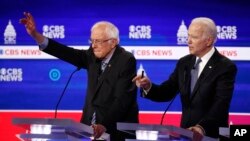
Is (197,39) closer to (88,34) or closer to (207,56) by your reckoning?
(207,56)

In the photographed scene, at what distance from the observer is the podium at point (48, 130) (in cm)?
346

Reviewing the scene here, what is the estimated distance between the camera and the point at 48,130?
11.7 ft

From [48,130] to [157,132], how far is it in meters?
0.63

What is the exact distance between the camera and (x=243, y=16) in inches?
231

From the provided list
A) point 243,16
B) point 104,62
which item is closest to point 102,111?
point 104,62

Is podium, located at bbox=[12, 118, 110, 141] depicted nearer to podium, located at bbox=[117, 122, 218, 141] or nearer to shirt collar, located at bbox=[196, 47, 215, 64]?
podium, located at bbox=[117, 122, 218, 141]

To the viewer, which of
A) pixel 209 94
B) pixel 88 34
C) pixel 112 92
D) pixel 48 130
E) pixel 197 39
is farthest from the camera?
pixel 88 34

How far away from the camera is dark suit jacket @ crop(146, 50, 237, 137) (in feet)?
13.5

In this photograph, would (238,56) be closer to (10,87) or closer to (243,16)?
(243,16)

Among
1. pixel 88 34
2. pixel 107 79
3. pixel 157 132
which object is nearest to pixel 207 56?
pixel 107 79

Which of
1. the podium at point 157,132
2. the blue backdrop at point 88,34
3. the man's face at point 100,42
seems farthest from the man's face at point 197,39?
the blue backdrop at point 88,34

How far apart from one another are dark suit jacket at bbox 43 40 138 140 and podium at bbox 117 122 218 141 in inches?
41.1

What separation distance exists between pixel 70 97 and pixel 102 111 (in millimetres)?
1427

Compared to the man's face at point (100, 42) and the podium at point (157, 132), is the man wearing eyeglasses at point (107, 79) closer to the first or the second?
the man's face at point (100, 42)
